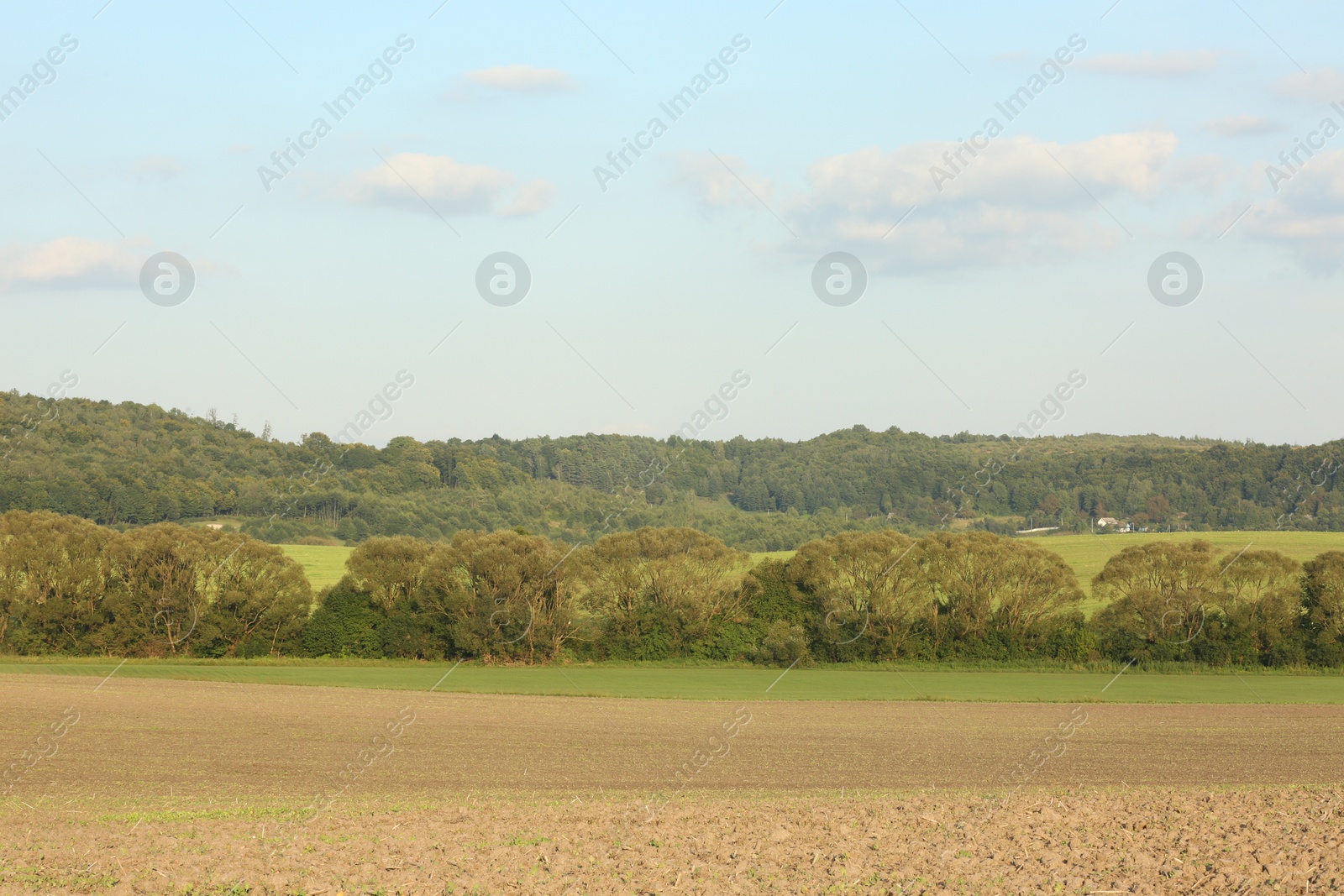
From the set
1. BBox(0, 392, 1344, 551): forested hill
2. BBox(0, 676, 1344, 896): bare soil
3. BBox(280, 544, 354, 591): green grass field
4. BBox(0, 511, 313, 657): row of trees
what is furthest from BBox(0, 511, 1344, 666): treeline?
BBox(0, 676, 1344, 896): bare soil

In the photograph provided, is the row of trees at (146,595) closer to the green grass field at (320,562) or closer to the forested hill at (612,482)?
the green grass field at (320,562)

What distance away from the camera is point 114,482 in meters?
71.9

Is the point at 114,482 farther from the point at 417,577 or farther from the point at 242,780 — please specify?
the point at 242,780

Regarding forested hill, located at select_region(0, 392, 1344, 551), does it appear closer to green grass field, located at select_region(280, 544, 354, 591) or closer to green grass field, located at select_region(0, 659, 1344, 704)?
green grass field, located at select_region(280, 544, 354, 591)

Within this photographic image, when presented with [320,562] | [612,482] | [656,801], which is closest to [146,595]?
[320,562]

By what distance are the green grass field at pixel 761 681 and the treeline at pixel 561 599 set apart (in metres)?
1.71

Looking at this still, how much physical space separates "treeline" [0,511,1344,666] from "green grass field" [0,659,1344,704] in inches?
67.3

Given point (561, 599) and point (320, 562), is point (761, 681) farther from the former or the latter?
point (320, 562)

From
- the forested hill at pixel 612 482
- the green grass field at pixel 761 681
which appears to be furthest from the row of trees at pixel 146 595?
the forested hill at pixel 612 482

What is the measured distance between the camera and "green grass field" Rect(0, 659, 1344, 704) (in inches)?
1710

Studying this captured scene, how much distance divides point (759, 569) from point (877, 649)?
6.92m

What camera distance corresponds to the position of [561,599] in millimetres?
54875

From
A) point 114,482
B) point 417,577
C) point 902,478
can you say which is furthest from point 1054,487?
point 114,482

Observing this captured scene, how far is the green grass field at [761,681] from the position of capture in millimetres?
43438
